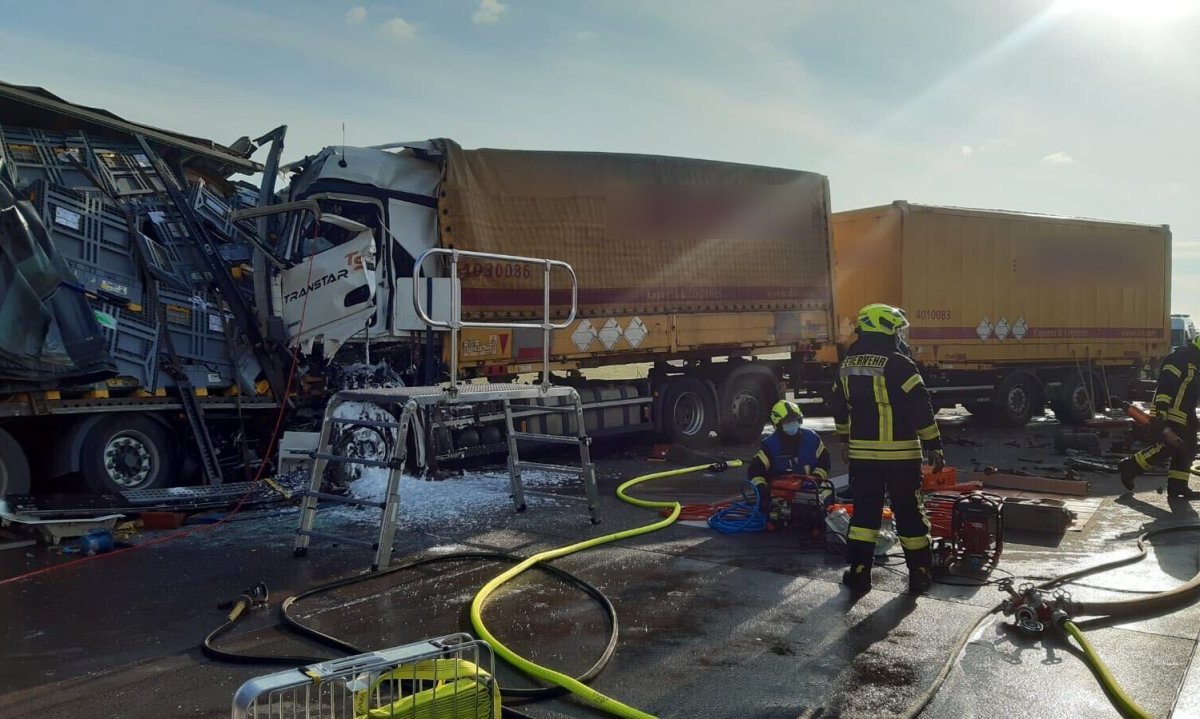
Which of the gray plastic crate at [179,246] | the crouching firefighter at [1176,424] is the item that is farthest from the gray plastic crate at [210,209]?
the crouching firefighter at [1176,424]

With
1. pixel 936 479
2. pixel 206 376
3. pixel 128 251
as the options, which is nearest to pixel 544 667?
pixel 936 479

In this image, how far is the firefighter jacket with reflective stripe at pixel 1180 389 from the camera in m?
8.52

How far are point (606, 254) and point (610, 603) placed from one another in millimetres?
6685

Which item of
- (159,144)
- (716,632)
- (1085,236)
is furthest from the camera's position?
(1085,236)

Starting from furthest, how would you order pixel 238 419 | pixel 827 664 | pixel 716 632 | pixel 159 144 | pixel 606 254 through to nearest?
pixel 606 254, pixel 159 144, pixel 238 419, pixel 716 632, pixel 827 664

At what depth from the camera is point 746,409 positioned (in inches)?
520

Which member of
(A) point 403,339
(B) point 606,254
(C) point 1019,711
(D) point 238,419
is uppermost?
(B) point 606,254

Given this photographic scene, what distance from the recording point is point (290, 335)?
9.11 metres

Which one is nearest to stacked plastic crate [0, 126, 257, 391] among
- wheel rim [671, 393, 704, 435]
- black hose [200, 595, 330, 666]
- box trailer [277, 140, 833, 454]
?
box trailer [277, 140, 833, 454]

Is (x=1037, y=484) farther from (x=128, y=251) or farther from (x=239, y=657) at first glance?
(x=128, y=251)

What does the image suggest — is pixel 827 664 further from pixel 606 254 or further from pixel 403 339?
pixel 606 254

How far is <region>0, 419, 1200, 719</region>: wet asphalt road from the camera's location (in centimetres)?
385

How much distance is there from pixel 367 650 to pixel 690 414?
8.79 meters

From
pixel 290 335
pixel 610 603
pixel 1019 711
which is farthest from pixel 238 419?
pixel 1019 711
